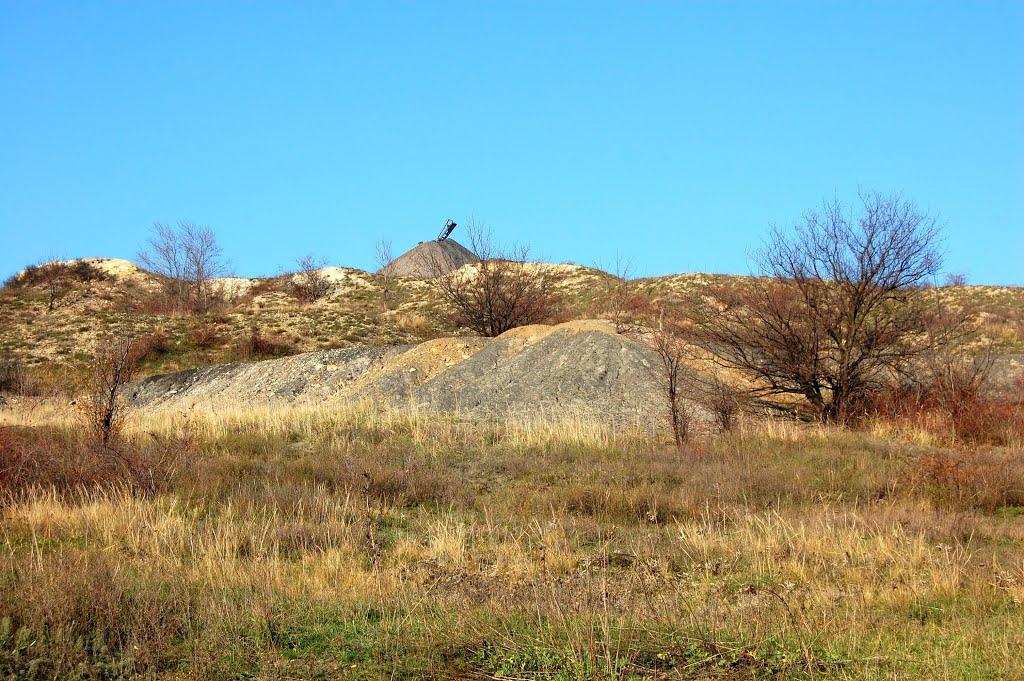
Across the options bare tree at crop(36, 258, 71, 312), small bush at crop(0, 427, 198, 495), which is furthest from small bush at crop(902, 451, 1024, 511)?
bare tree at crop(36, 258, 71, 312)

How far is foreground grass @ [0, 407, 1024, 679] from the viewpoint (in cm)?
508

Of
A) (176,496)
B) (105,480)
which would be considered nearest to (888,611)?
(176,496)

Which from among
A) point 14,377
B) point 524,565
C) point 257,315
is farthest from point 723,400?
point 257,315

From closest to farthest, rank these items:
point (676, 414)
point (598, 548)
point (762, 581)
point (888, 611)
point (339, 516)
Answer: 1. point (888, 611)
2. point (762, 581)
3. point (598, 548)
4. point (339, 516)
5. point (676, 414)

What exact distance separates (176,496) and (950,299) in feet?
141

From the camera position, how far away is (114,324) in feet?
122

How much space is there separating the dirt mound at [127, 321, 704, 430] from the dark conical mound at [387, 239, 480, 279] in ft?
111

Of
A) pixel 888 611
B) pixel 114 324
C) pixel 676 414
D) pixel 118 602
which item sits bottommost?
pixel 888 611

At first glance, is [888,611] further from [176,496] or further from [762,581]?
[176,496]

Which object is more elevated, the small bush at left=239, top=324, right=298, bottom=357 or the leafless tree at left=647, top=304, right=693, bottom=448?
the small bush at left=239, top=324, right=298, bottom=357

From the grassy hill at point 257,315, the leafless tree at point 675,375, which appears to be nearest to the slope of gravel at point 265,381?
the grassy hill at point 257,315

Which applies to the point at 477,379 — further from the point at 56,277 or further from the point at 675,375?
the point at 56,277

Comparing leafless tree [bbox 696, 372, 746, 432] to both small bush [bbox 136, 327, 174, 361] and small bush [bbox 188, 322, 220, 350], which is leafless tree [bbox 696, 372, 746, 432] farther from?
small bush [bbox 136, 327, 174, 361]

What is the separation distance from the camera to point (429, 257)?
6538 cm
